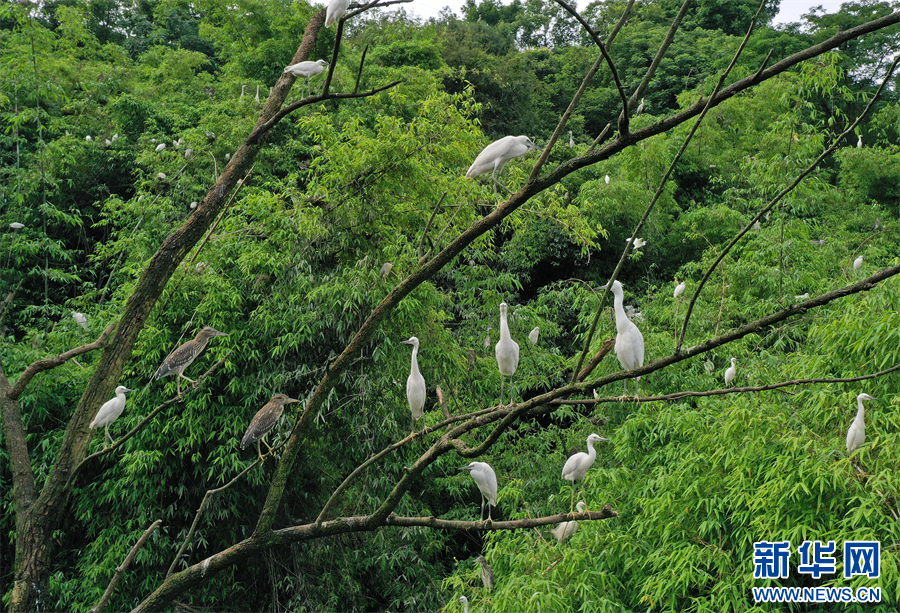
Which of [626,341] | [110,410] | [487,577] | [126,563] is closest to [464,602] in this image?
[487,577]

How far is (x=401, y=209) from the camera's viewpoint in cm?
612

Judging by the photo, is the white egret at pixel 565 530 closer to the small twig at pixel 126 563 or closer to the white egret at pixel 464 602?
the white egret at pixel 464 602

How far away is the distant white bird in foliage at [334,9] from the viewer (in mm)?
3486

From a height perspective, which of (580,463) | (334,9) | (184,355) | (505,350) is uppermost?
(334,9)

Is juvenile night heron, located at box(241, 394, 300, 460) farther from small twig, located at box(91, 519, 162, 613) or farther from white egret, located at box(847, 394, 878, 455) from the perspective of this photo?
white egret, located at box(847, 394, 878, 455)

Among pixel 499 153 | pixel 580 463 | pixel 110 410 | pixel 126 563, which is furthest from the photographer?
pixel 110 410

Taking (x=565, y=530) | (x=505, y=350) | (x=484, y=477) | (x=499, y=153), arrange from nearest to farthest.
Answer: (x=499, y=153), (x=505, y=350), (x=484, y=477), (x=565, y=530)

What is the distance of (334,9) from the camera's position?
12.1 ft

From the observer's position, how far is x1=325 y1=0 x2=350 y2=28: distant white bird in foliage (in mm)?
3486

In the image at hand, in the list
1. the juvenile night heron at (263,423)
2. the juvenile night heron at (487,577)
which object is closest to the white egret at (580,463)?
the juvenile night heron at (487,577)

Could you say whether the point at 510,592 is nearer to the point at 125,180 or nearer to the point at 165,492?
the point at 165,492

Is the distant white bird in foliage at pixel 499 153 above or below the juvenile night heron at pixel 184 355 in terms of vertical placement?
above

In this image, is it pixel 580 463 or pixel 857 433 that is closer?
pixel 857 433

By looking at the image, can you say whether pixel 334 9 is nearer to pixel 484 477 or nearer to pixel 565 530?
pixel 484 477
